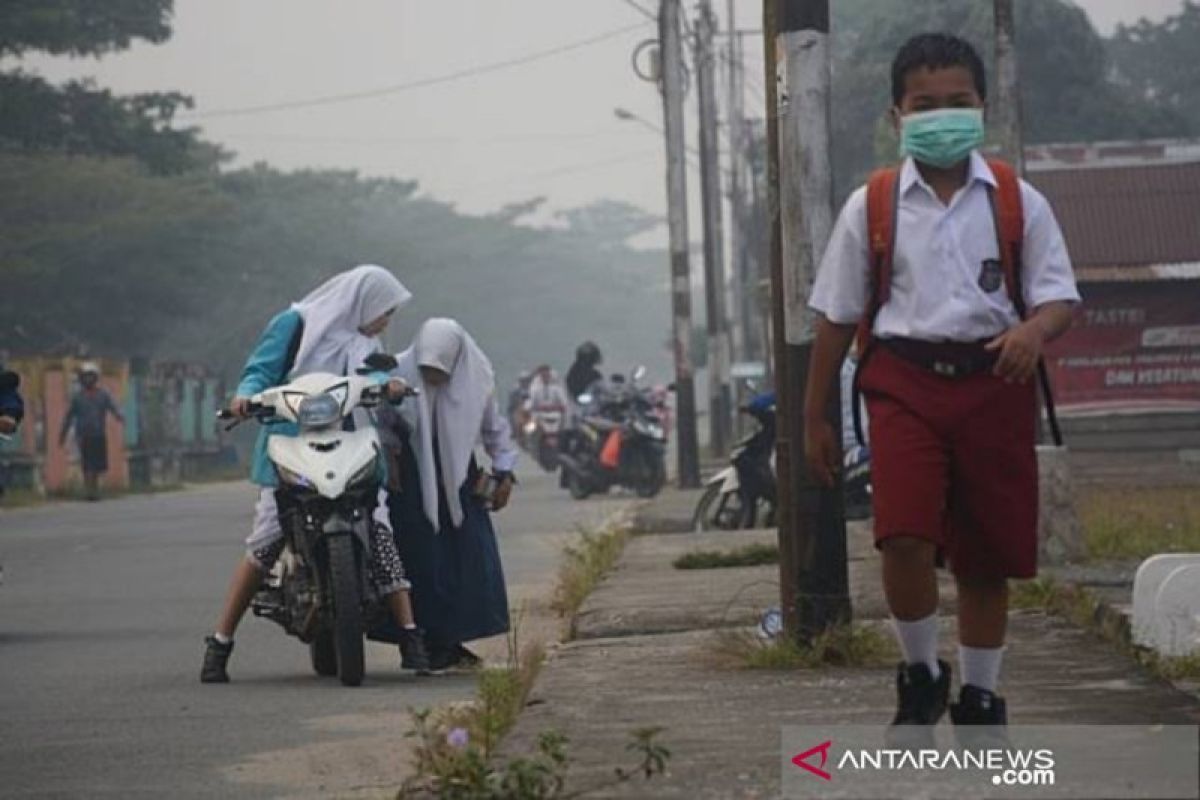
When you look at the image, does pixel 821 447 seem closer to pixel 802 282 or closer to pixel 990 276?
pixel 990 276

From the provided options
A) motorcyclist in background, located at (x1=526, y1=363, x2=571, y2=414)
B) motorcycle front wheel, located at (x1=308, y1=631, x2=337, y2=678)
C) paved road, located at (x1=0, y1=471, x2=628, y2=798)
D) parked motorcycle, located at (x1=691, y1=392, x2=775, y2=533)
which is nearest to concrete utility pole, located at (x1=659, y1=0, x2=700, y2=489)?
motorcyclist in background, located at (x1=526, y1=363, x2=571, y2=414)

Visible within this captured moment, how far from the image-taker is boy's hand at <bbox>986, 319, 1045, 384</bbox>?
20.6 feet

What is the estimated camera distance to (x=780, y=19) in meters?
9.30

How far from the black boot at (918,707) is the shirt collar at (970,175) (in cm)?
105

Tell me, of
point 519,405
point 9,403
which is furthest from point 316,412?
point 519,405

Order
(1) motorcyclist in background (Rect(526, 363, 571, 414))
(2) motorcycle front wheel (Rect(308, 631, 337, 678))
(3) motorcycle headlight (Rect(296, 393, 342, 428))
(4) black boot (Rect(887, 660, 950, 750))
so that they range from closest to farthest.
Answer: (4) black boot (Rect(887, 660, 950, 750)) → (3) motorcycle headlight (Rect(296, 393, 342, 428)) → (2) motorcycle front wheel (Rect(308, 631, 337, 678)) → (1) motorcyclist in background (Rect(526, 363, 571, 414))

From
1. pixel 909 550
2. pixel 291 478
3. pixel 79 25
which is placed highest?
pixel 79 25

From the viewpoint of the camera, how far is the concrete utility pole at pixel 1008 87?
22.0 metres

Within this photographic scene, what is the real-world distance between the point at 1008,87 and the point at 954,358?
52.9 feet

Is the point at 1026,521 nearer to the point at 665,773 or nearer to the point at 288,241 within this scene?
the point at 665,773

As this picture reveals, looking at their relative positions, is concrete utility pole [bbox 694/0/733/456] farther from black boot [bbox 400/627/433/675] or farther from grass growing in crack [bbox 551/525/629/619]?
black boot [bbox 400/627/433/675]

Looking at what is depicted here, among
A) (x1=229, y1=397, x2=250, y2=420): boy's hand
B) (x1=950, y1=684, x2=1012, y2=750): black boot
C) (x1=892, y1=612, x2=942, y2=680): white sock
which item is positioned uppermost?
(x1=229, y1=397, x2=250, y2=420): boy's hand

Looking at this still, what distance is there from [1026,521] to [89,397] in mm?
27836

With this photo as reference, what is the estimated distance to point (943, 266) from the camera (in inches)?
252
